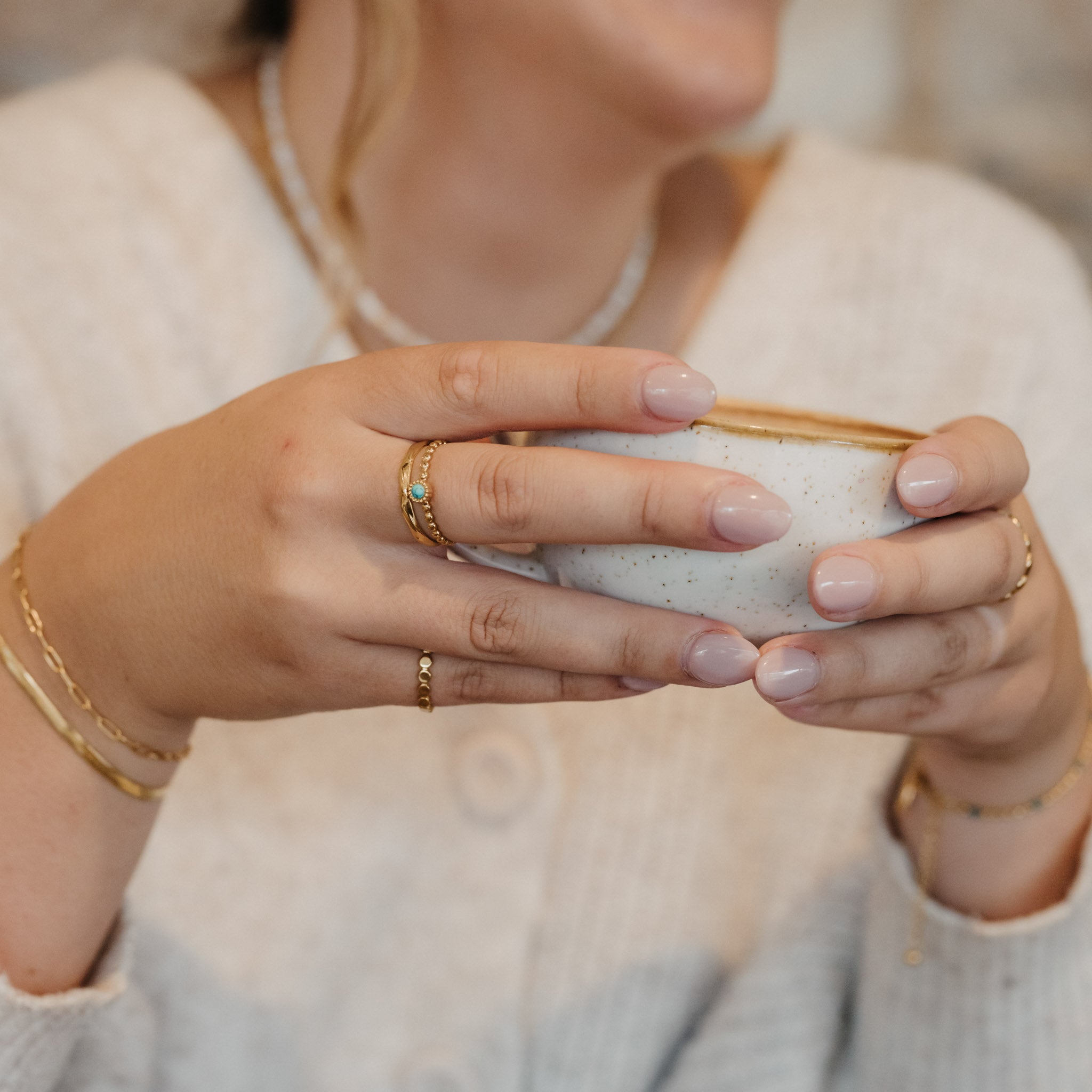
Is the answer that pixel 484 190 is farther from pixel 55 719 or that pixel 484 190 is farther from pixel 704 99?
pixel 55 719

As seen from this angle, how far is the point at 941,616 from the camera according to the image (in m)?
0.51

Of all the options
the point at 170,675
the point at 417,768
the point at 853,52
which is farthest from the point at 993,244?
the point at 170,675

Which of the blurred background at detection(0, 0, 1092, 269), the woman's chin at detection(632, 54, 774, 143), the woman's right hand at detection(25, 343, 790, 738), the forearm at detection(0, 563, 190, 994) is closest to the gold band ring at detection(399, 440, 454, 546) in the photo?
the woman's right hand at detection(25, 343, 790, 738)

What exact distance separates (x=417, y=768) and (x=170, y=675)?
37 centimetres

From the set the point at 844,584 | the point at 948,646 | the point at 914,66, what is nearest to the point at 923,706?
the point at 948,646

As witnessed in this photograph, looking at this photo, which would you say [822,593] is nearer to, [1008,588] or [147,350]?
[1008,588]

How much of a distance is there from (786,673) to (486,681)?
145 mm

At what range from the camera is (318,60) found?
93 centimetres

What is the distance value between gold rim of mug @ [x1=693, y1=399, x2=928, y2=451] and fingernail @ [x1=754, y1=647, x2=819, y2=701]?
10 centimetres

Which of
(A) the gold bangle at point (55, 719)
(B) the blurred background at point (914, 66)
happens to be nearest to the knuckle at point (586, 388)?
(A) the gold bangle at point (55, 719)

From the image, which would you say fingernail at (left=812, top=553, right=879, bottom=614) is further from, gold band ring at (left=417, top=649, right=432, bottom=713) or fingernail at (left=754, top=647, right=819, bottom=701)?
gold band ring at (left=417, top=649, right=432, bottom=713)

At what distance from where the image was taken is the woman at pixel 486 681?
55 cm

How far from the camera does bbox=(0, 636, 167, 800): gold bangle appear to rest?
56cm

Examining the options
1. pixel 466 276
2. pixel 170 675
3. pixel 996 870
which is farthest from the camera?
pixel 466 276
